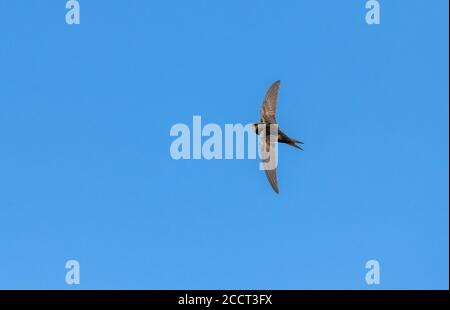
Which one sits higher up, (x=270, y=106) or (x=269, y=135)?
(x=270, y=106)

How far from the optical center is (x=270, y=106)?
18.9m

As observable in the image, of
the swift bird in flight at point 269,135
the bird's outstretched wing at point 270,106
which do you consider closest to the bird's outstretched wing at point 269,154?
the swift bird in flight at point 269,135

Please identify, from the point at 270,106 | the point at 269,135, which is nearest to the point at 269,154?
the point at 269,135

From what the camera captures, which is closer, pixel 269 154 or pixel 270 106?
pixel 269 154

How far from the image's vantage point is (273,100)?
19031 millimetres

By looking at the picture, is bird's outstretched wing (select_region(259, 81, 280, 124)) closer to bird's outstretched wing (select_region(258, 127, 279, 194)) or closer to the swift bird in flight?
the swift bird in flight

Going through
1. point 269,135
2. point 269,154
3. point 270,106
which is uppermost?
point 270,106

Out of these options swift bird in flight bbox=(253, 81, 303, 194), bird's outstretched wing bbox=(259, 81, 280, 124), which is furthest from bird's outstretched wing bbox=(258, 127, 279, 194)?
bird's outstretched wing bbox=(259, 81, 280, 124)

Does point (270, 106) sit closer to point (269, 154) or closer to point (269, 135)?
point (269, 135)
